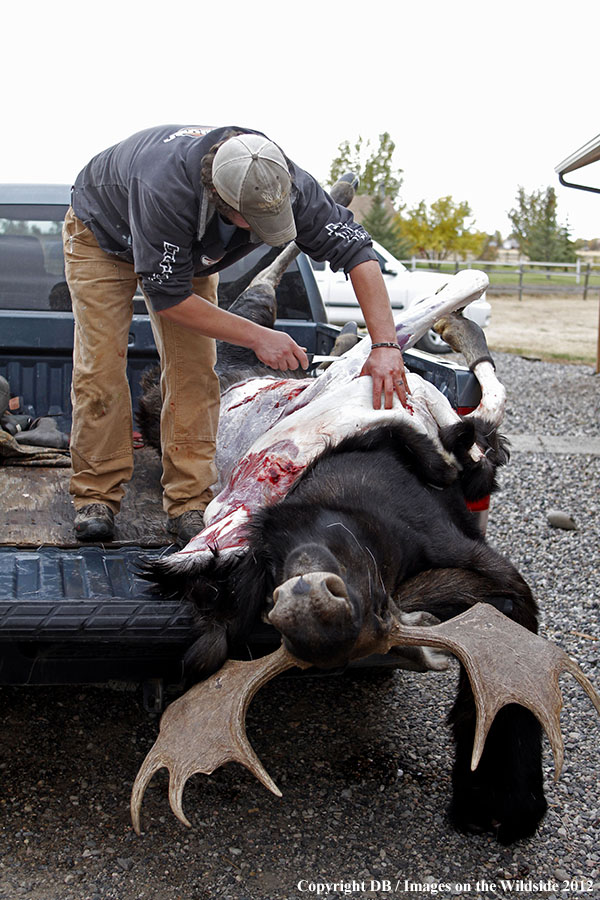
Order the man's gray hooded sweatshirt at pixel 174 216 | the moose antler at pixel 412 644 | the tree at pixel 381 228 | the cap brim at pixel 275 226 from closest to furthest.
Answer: the moose antler at pixel 412 644 < the cap brim at pixel 275 226 < the man's gray hooded sweatshirt at pixel 174 216 < the tree at pixel 381 228

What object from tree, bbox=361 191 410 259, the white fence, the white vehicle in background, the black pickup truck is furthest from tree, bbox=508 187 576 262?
the black pickup truck

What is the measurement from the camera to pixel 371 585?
8.38 ft

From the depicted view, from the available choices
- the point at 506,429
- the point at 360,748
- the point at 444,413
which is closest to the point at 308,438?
the point at 444,413

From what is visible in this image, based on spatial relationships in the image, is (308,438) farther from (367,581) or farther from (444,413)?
(367,581)

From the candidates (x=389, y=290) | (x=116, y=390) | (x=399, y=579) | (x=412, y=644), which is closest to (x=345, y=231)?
(x=116, y=390)

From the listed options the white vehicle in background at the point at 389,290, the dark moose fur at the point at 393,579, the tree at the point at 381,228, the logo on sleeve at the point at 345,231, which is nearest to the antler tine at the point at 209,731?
the dark moose fur at the point at 393,579

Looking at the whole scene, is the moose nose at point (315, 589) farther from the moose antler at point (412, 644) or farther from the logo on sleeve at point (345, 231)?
the logo on sleeve at point (345, 231)

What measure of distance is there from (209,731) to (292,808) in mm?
907

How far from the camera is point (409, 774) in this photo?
3.36 meters

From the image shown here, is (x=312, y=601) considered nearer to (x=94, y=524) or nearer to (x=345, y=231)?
(x=94, y=524)

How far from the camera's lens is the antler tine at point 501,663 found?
2.39m

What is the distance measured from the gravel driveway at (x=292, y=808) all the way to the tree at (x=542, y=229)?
1896 inches

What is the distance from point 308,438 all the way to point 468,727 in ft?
3.94

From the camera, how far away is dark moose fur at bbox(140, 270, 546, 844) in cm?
271
